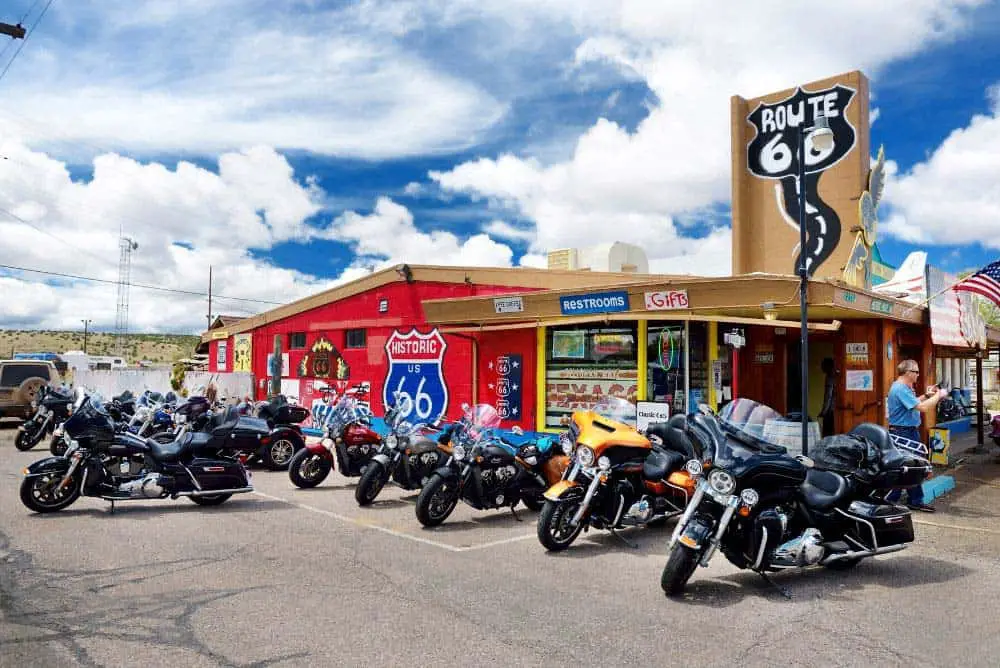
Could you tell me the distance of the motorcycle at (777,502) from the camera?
226 inches

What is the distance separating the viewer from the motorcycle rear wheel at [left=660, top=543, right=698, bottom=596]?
560 cm

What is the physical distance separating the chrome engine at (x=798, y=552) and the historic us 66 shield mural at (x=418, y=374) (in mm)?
10101

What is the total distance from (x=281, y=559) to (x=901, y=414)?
7.48m

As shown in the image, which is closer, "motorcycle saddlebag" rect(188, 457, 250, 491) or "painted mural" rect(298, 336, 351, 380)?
"motorcycle saddlebag" rect(188, 457, 250, 491)

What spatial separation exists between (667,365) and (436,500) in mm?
4676

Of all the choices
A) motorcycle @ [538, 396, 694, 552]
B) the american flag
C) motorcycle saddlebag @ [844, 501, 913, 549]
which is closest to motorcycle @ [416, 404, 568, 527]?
motorcycle @ [538, 396, 694, 552]

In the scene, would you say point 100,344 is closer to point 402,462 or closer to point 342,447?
point 342,447

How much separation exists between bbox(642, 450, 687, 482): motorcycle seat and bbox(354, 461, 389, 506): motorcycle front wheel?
3.57 m

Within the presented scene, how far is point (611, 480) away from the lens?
7301 mm

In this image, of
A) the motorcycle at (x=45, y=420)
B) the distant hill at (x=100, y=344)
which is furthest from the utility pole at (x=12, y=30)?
the distant hill at (x=100, y=344)

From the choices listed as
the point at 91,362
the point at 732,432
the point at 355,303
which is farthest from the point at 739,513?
A: the point at 91,362

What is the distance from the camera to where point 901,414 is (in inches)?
365

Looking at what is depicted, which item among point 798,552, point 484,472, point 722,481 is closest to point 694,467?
point 722,481

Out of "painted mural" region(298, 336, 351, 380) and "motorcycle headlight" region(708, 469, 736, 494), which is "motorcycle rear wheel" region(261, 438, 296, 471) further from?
"motorcycle headlight" region(708, 469, 736, 494)
